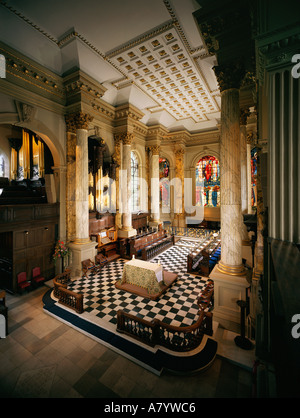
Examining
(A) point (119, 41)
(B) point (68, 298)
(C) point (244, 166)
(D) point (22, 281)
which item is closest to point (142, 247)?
(B) point (68, 298)

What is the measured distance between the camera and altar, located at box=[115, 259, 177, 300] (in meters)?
6.44

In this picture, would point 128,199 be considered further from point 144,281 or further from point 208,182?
point 208,182

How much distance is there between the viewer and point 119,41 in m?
6.75

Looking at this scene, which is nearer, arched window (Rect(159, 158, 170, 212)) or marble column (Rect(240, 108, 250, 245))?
marble column (Rect(240, 108, 250, 245))

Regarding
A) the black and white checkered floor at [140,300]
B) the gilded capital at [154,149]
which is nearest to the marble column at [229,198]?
the black and white checkered floor at [140,300]

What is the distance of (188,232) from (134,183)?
603 cm

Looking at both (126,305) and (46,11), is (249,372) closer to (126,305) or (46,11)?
(126,305)

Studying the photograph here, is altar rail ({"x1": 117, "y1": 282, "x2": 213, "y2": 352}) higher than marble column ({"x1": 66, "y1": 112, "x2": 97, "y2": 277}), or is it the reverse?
marble column ({"x1": 66, "y1": 112, "x2": 97, "y2": 277})

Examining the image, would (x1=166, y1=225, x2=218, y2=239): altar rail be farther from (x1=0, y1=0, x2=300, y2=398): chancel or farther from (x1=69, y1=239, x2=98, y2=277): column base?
(x1=69, y1=239, x2=98, y2=277): column base

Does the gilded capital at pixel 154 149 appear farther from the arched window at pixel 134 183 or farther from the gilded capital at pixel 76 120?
the gilded capital at pixel 76 120

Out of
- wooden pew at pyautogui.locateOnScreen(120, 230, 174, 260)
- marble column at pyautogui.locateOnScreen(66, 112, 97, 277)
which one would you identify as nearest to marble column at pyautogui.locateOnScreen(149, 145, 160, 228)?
wooden pew at pyautogui.locateOnScreen(120, 230, 174, 260)

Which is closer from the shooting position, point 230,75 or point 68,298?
point 230,75

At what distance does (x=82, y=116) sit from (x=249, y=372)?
983 cm

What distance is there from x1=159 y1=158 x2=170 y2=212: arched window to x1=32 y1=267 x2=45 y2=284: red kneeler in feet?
40.4
